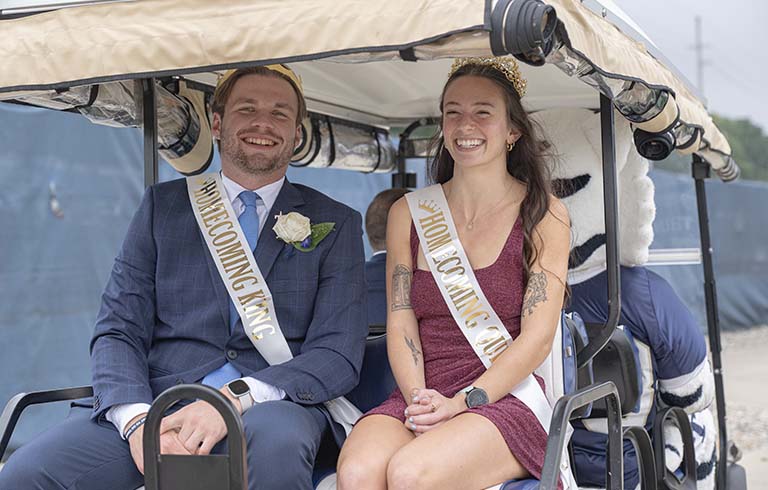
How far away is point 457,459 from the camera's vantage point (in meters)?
2.45

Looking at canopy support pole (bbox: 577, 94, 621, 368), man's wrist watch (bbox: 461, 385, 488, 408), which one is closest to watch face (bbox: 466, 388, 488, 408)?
man's wrist watch (bbox: 461, 385, 488, 408)

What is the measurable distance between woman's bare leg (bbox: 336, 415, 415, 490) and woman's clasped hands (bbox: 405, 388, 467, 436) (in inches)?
1.9

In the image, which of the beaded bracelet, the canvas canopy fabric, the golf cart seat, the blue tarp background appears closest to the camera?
the canvas canopy fabric

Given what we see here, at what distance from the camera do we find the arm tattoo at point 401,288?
298 cm

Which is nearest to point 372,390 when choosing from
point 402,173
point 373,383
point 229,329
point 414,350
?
point 373,383

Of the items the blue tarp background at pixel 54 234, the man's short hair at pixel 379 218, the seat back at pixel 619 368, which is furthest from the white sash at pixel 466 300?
the blue tarp background at pixel 54 234

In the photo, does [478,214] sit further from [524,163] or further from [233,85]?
[233,85]

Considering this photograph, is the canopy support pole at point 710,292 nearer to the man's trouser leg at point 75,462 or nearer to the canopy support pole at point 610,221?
the canopy support pole at point 610,221

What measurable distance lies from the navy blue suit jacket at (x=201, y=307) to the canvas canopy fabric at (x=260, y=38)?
698mm

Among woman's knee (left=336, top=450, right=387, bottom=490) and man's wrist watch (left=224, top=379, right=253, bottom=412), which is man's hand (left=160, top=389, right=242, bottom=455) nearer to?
man's wrist watch (left=224, top=379, right=253, bottom=412)

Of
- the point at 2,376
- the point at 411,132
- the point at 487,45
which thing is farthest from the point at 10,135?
the point at 487,45

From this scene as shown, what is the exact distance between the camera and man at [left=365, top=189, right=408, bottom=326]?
12.9 ft

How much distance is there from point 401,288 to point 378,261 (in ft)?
3.76

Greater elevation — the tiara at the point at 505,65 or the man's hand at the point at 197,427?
the tiara at the point at 505,65
